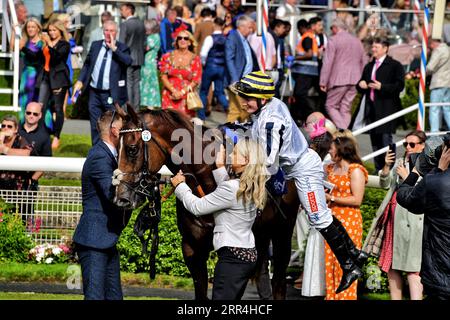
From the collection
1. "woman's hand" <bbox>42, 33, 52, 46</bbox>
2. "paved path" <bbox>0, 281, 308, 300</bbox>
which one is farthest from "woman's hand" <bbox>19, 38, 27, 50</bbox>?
"paved path" <bbox>0, 281, 308, 300</bbox>

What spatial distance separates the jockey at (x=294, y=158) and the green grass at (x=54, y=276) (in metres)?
2.19

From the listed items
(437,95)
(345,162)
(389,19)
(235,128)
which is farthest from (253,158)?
(389,19)

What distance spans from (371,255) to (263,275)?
4.06ft

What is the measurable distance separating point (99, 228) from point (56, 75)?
699 centimetres

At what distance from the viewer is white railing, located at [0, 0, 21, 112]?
15555mm

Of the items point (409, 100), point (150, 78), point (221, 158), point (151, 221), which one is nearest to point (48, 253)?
point (151, 221)

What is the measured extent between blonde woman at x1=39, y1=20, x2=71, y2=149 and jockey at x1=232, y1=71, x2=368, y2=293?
233 inches

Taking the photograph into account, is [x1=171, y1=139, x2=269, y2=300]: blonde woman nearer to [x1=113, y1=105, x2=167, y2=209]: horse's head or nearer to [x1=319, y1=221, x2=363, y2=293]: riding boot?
[x1=113, y1=105, x2=167, y2=209]: horse's head

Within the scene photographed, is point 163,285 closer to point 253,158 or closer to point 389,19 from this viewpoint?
point 253,158

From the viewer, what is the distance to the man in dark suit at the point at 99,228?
337 inches

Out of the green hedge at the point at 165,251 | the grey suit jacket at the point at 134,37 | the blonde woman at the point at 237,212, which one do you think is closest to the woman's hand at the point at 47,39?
the grey suit jacket at the point at 134,37

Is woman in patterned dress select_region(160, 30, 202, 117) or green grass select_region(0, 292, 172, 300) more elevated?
woman in patterned dress select_region(160, 30, 202, 117)

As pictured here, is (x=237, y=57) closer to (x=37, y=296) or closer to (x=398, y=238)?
(x=398, y=238)

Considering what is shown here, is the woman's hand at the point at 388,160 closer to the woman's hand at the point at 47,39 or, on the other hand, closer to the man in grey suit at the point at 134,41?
the man in grey suit at the point at 134,41
